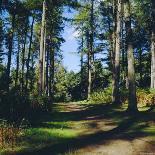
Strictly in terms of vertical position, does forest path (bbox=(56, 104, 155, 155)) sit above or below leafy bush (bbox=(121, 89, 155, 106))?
below

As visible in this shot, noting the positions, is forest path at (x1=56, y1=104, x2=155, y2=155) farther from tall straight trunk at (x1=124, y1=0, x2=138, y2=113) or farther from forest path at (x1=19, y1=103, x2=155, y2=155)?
tall straight trunk at (x1=124, y1=0, x2=138, y2=113)

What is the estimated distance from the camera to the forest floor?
36.0 feet

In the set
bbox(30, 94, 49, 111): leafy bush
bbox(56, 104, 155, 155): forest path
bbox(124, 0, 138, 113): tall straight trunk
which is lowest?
bbox(56, 104, 155, 155): forest path

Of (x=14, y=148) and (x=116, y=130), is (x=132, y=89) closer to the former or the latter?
(x=116, y=130)

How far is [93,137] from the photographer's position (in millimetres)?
13094

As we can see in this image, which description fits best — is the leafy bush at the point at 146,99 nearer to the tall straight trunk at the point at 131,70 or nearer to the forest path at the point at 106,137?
the tall straight trunk at the point at 131,70

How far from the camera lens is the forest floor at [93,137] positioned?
1098 cm

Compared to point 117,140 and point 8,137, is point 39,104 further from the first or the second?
point 117,140

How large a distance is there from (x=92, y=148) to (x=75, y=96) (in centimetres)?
5190

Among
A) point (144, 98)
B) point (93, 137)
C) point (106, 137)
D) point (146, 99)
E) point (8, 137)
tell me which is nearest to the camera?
point (8, 137)

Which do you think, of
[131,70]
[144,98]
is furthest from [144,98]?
[131,70]

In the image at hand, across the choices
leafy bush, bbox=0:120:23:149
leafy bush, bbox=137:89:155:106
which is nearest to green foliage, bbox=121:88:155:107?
leafy bush, bbox=137:89:155:106

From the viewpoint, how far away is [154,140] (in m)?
12.4

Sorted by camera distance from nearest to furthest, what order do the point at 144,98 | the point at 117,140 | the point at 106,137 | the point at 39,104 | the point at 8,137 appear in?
1. the point at 8,137
2. the point at 117,140
3. the point at 106,137
4. the point at 39,104
5. the point at 144,98
